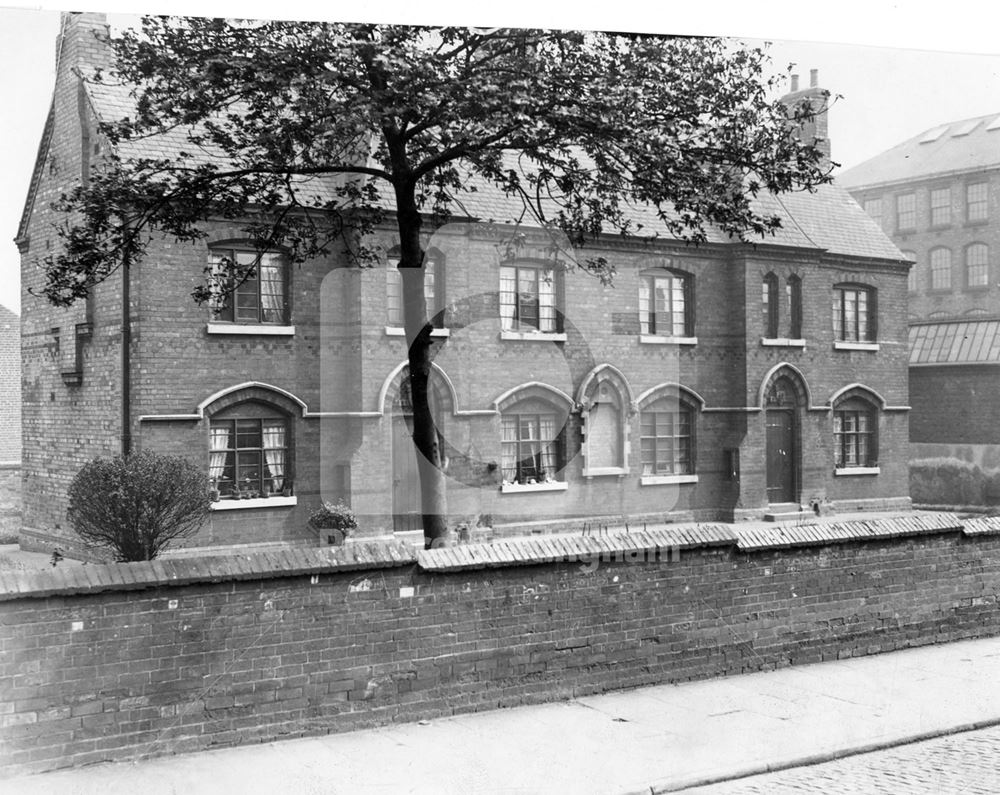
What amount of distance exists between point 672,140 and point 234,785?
5748 mm

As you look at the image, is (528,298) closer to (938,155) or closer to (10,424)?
(10,424)

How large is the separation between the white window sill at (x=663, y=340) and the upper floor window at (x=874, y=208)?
7.15 feet

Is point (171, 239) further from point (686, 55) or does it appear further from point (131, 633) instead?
point (686, 55)

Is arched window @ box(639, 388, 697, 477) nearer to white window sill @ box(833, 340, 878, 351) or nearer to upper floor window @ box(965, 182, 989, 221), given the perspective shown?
white window sill @ box(833, 340, 878, 351)

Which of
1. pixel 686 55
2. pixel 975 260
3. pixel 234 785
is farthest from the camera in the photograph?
pixel 975 260

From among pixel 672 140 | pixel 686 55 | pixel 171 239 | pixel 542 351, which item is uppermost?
pixel 686 55

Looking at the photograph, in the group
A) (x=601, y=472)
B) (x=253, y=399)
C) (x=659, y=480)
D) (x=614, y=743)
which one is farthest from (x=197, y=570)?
(x=659, y=480)

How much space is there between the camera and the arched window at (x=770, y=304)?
9234 millimetres

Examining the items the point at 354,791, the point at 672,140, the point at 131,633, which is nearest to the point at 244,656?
the point at 131,633

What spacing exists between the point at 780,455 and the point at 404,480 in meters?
3.60

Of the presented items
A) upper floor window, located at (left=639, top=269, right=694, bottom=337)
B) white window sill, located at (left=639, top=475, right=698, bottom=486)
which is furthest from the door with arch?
upper floor window, located at (left=639, top=269, right=694, bottom=337)

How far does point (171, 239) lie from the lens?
22.6ft

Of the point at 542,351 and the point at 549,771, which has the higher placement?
the point at 542,351

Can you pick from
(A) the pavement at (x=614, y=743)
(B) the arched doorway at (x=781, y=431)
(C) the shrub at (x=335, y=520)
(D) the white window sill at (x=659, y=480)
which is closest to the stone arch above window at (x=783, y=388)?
(B) the arched doorway at (x=781, y=431)
